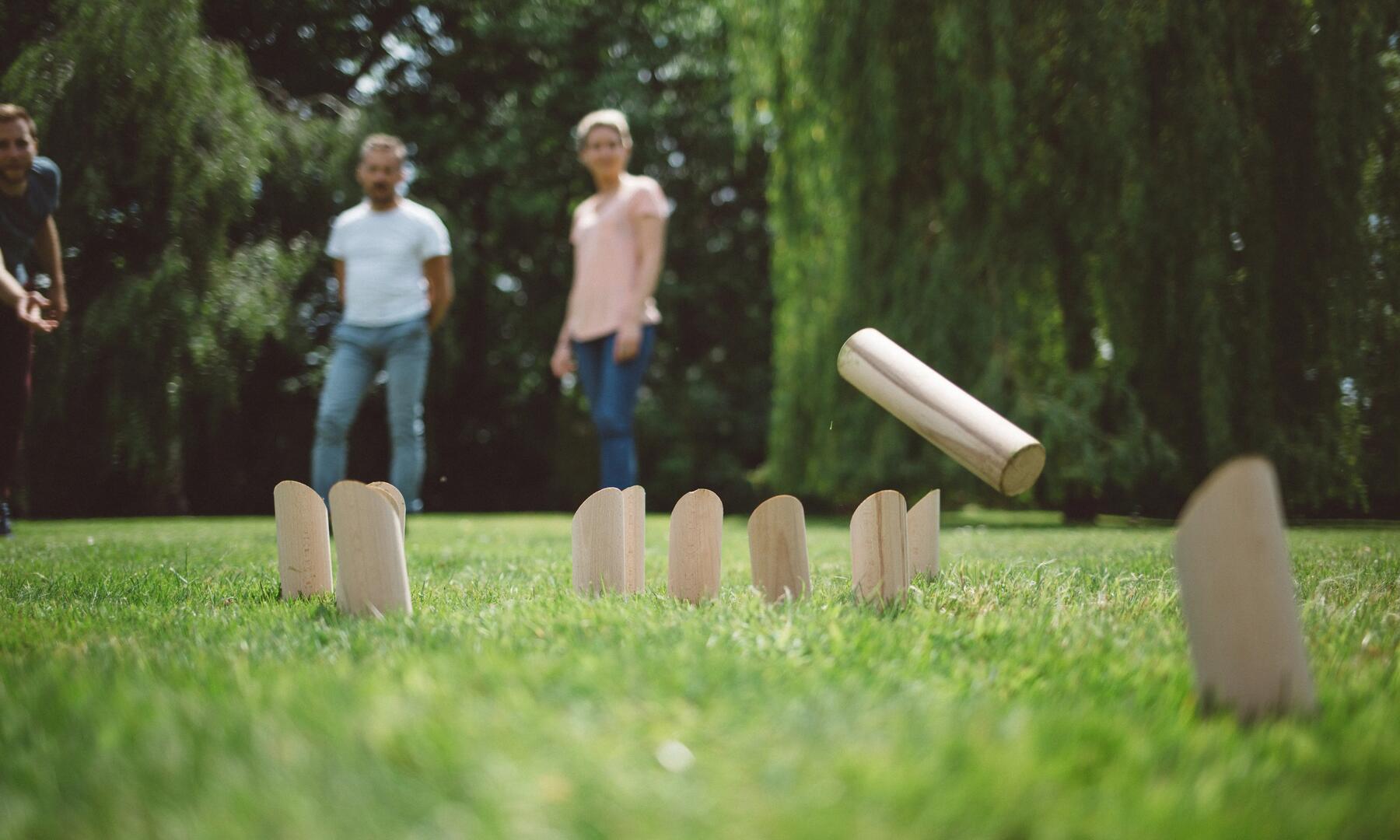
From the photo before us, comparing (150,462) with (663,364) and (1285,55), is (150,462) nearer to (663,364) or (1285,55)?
(663,364)

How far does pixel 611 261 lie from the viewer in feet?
15.9

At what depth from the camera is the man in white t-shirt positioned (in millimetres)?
Answer: 4770

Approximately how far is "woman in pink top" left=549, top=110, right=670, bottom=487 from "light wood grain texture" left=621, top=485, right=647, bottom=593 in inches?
87.9

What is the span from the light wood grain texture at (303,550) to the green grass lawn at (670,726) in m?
0.17

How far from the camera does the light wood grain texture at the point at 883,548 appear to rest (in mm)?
2098

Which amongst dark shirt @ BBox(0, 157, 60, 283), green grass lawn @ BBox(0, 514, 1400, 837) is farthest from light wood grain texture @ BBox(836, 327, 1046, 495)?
dark shirt @ BBox(0, 157, 60, 283)

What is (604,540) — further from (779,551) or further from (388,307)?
(388,307)

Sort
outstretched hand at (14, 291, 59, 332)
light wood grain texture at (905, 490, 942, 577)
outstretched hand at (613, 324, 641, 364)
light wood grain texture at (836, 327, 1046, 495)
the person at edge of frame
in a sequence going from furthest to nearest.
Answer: outstretched hand at (613, 324, 641, 364), the person at edge of frame, outstretched hand at (14, 291, 59, 332), light wood grain texture at (905, 490, 942, 577), light wood grain texture at (836, 327, 1046, 495)

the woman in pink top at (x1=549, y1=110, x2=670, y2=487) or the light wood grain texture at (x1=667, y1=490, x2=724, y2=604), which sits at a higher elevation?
the woman in pink top at (x1=549, y1=110, x2=670, y2=487)

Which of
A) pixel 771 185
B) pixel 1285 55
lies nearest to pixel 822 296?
pixel 771 185

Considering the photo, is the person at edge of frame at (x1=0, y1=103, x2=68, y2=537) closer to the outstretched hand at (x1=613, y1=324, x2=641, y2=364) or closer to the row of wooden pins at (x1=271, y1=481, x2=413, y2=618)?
the outstretched hand at (x1=613, y1=324, x2=641, y2=364)

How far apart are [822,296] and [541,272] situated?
7.09 m

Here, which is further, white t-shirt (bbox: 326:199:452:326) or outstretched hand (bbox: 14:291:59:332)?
white t-shirt (bbox: 326:199:452:326)

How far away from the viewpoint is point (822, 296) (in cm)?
855
